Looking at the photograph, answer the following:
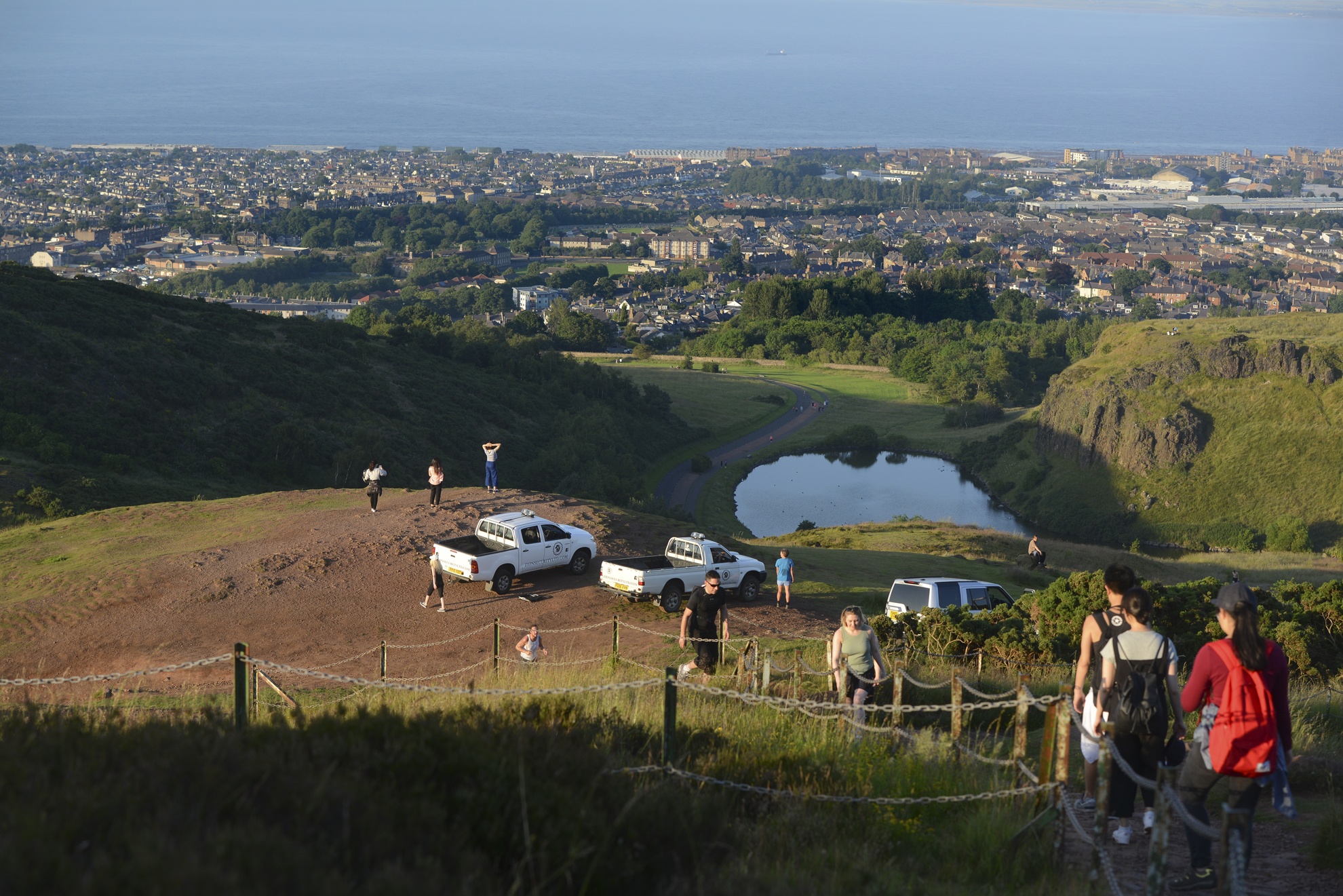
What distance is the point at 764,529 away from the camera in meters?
56.6

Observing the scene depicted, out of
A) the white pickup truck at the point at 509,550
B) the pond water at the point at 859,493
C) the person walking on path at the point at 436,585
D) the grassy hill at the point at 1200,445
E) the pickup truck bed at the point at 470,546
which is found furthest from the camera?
the pond water at the point at 859,493

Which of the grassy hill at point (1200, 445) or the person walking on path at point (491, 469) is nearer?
the person walking on path at point (491, 469)

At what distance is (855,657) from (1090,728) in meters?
2.77

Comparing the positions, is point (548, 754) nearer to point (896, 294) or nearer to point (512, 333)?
point (512, 333)

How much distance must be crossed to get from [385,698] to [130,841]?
5.48 metres

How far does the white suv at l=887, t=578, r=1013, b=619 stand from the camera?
1955cm

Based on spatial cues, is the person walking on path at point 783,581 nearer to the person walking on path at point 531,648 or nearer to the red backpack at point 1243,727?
the person walking on path at point 531,648

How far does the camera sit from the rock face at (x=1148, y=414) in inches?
2564

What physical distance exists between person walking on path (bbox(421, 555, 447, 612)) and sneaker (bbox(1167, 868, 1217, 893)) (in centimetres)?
1396

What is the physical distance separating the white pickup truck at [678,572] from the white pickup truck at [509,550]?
1.33 m

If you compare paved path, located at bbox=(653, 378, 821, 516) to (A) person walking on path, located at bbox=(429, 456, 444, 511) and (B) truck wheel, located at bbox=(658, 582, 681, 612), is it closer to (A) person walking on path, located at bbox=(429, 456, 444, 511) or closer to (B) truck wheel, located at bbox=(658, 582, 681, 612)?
(A) person walking on path, located at bbox=(429, 456, 444, 511)

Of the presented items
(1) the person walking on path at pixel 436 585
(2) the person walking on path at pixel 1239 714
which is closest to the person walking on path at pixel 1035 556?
(1) the person walking on path at pixel 436 585

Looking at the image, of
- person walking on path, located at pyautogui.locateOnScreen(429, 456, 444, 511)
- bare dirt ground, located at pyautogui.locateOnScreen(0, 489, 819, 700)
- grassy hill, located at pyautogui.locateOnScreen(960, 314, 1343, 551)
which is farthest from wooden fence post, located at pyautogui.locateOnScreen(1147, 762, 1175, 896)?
grassy hill, located at pyautogui.locateOnScreen(960, 314, 1343, 551)

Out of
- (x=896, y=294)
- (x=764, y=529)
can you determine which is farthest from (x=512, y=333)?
(x=896, y=294)
